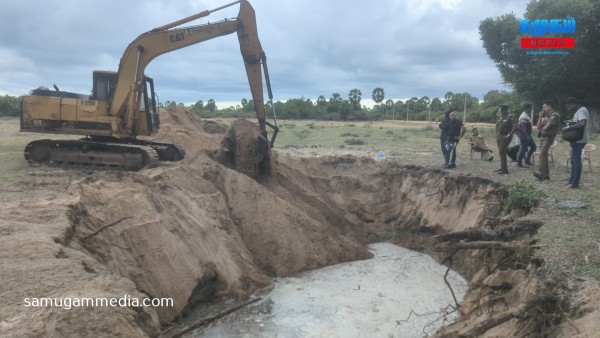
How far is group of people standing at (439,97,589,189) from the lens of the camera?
9.23 meters

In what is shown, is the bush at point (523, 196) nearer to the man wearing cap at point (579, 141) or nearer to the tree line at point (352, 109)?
the man wearing cap at point (579, 141)

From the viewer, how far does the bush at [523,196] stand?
8.48 metres

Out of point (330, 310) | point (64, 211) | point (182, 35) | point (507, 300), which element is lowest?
point (330, 310)

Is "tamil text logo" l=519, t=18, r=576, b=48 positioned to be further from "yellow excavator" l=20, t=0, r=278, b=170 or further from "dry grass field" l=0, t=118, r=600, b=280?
"yellow excavator" l=20, t=0, r=278, b=170

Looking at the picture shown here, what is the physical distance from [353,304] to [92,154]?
8353mm

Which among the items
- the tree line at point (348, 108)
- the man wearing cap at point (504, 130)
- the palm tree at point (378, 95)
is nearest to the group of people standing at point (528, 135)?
the man wearing cap at point (504, 130)

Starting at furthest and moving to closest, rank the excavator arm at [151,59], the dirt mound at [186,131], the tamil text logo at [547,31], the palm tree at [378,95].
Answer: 1. the palm tree at [378,95]
2. the tamil text logo at [547,31]
3. the dirt mound at [186,131]
4. the excavator arm at [151,59]

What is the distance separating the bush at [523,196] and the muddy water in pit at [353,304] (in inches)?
69.6

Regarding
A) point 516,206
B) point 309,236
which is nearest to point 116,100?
point 309,236

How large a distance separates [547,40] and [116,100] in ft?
65.1

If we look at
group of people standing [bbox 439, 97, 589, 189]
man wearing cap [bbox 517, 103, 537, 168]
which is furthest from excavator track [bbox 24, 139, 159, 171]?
man wearing cap [bbox 517, 103, 537, 168]

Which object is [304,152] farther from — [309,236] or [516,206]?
[516,206]

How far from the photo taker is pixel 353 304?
7395 mm

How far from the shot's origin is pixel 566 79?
2211cm
